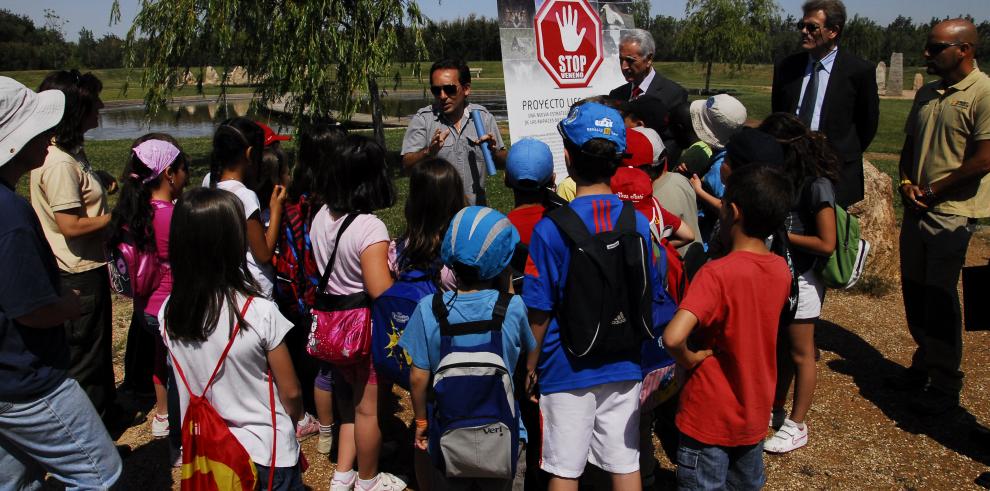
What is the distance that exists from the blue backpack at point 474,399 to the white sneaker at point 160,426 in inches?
99.3

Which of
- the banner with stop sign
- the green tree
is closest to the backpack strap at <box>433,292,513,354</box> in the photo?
the banner with stop sign

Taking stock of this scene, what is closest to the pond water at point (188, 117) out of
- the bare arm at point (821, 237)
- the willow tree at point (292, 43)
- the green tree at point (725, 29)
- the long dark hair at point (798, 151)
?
the willow tree at point (292, 43)

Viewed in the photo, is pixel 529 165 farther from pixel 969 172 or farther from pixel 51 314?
pixel 969 172

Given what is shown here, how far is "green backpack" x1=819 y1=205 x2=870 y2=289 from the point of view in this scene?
3.88 meters

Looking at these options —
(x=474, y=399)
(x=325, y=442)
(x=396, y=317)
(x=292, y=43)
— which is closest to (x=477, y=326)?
(x=474, y=399)

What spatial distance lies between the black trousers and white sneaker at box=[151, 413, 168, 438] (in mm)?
320

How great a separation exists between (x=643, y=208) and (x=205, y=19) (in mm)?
12285

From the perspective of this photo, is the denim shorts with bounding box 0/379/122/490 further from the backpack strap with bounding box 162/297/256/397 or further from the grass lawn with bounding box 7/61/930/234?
the grass lawn with bounding box 7/61/930/234

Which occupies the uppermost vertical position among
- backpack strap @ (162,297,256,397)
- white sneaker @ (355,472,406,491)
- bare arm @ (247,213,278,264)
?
bare arm @ (247,213,278,264)

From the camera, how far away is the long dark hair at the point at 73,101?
382 cm

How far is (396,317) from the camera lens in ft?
10.0

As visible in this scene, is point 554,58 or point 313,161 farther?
point 554,58

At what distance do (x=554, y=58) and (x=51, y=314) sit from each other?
4.06 meters

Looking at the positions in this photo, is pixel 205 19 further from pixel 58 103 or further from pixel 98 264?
pixel 58 103
